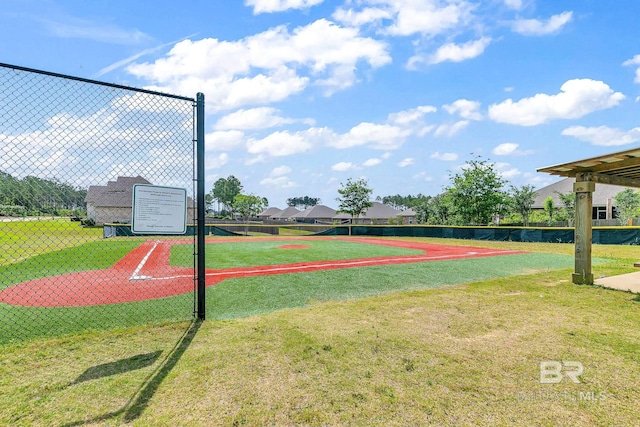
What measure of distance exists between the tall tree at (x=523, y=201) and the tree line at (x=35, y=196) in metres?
41.3

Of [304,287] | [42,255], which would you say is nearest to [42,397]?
[304,287]

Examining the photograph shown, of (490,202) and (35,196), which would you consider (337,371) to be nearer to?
(35,196)

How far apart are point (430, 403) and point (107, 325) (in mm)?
4019

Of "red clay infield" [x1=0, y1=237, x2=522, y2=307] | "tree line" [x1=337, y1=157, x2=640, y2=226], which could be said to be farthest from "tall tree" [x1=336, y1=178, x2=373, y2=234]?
"red clay infield" [x1=0, y1=237, x2=522, y2=307]

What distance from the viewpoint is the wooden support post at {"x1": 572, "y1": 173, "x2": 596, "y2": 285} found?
7.00 metres

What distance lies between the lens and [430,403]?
2.48 metres

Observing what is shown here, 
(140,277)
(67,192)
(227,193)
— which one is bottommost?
(140,277)

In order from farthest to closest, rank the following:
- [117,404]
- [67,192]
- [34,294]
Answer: [34,294], [67,192], [117,404]

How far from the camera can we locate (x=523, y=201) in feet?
122

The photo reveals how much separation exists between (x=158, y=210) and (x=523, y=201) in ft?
136

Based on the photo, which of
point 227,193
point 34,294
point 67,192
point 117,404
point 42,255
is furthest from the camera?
point 227,193

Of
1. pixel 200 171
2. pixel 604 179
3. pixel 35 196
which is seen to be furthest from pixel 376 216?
pixel 35 196

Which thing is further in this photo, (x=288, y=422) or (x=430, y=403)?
(x=430, y=403)

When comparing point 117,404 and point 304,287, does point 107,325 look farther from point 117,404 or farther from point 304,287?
point 304,287
